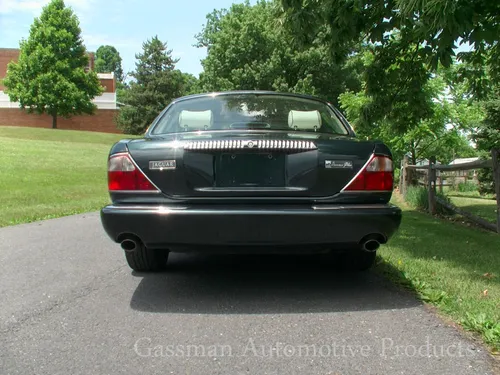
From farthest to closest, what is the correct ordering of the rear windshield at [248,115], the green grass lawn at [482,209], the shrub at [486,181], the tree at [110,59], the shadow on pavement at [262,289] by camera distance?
1. the tree at [110,59]
2. the shrub at [486,181]
3. the green grass lawn at [482,209]
4. the rear windshield at [248,115]
5. the shadow on pavement at [262,289]

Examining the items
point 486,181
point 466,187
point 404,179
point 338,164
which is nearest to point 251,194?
point 338,164

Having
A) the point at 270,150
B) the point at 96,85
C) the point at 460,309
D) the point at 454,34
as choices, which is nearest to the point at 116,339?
the point at 270,150

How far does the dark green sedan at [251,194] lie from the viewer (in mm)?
3613

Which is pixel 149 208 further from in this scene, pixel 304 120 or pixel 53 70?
pixel 53 70

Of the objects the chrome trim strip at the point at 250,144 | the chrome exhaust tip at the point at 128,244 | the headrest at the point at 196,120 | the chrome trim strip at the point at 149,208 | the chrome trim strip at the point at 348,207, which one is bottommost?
the chrome exhaust tip at the point at 128,244

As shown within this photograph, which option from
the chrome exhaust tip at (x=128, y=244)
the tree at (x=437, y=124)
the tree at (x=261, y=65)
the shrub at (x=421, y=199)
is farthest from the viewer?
the tree at (x=261, y=65)

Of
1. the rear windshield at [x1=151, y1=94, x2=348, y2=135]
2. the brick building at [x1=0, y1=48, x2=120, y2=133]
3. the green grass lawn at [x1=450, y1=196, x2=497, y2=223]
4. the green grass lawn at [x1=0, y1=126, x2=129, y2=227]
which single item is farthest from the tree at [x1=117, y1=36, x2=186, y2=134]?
the rear windshield at [x1=151, y1=94, x2=348, y2=135]

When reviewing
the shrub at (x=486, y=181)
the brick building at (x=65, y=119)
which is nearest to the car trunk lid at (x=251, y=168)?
the shrub at (x=486, y=181)

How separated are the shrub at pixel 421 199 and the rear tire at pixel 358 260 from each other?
766cm

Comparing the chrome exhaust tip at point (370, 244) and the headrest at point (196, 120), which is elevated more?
Answer: the headrest at point (196, 120)

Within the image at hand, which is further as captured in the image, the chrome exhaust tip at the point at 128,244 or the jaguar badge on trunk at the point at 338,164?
the chrome exhaust tip at the point at 128,244

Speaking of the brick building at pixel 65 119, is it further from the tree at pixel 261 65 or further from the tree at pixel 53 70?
the tree at pixel 261 65

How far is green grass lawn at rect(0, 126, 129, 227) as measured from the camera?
1053 centimetres

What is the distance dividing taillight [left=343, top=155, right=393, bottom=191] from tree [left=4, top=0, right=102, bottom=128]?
49.9 meters
